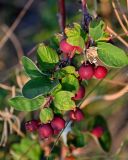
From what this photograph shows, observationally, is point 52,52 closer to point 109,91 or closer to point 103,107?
point 109,91

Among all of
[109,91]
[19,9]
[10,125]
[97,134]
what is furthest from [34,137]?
[19,9]

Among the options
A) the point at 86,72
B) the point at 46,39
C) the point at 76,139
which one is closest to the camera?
the point at 86,72

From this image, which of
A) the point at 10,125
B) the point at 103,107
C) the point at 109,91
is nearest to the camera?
the point at 10,125

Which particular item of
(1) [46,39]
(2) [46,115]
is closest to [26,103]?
(2) [46,115]

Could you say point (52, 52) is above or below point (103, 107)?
above

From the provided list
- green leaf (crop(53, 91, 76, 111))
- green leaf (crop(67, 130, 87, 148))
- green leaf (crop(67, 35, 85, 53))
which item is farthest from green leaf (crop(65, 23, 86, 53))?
green leaf (crop(67, 130, 87, 148))

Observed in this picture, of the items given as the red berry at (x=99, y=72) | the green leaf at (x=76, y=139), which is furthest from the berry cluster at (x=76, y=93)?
the green leaf at (x=76, y=139)

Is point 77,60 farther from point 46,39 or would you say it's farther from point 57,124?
point 46,39

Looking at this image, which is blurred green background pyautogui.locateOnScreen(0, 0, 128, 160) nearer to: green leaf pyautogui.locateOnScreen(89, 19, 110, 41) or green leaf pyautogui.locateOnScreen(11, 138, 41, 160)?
green leaf pyautogui.locateOnScreen(11, 138, 41, 160)
